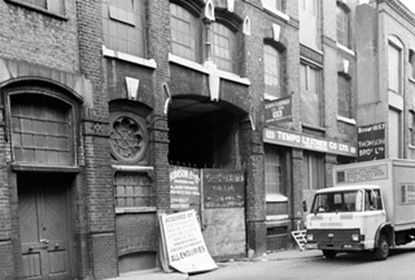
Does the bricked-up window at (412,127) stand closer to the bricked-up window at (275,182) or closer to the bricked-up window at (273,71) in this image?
the bricked-up window at (273,71)

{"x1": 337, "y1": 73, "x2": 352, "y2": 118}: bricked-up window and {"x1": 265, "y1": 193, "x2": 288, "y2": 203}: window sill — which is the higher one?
{"x1": 337, "y1": 73, "x2": 352, "y2": 118}: bricked-up window

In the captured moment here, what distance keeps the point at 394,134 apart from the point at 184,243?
1650 centimetres

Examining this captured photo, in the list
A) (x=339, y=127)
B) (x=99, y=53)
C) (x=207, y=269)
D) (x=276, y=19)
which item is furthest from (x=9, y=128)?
(x=339, y=127)

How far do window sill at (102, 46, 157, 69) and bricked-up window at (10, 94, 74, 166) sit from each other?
67.9 inches

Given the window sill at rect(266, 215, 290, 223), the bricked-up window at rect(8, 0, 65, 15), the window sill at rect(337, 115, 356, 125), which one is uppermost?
the bricked-up window at rect(8, 0, 65, 15)

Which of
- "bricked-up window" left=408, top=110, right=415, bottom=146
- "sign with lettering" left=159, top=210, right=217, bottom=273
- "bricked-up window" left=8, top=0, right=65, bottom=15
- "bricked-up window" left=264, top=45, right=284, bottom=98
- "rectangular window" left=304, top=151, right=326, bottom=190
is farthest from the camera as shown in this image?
"bricked-up window" left=408, top=110, right=415, bottom=146

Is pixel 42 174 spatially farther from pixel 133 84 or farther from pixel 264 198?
pixel 264 198

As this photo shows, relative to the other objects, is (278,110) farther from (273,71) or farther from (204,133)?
(204,133)

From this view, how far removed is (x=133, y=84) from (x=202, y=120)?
17.9 ft

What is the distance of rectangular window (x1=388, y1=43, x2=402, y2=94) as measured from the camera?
24172 mm

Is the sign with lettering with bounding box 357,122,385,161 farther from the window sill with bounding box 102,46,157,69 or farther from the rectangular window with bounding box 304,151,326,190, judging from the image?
the window sill with bounding box 102,46,157,69

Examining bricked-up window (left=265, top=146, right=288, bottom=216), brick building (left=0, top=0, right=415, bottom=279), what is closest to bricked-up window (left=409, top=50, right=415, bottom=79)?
brick building (left=0, top=0, right=415, bottom=279)

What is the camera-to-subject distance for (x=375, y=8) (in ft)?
75.8

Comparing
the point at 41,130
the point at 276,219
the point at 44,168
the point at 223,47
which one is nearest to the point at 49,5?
the point at 41,130
